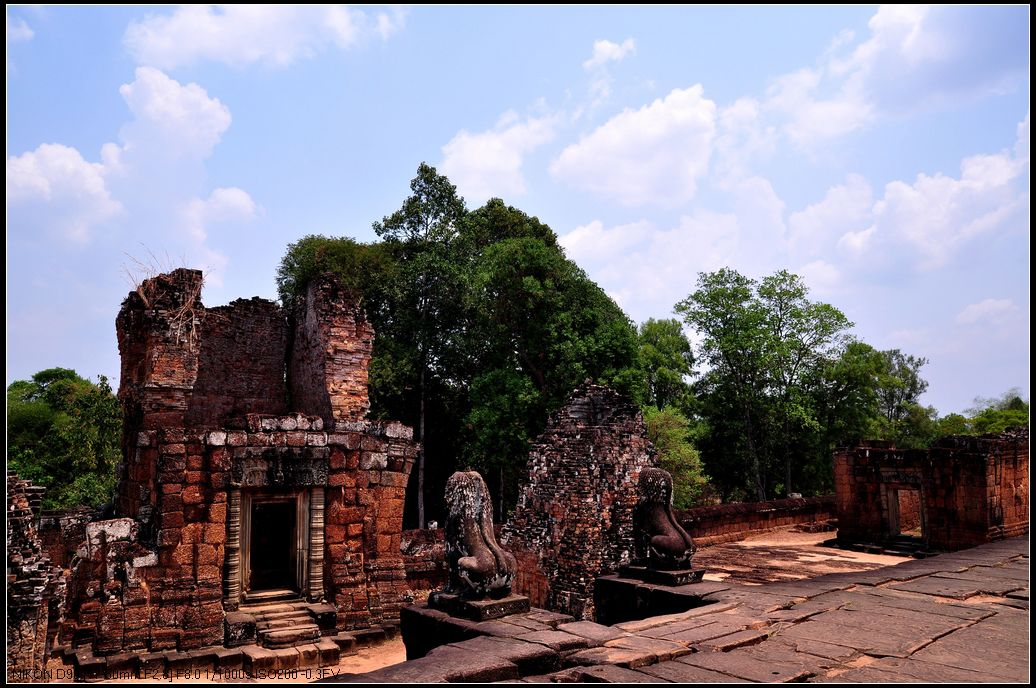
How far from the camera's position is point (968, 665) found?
5.09m

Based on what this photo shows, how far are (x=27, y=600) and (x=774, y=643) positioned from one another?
6962 mm

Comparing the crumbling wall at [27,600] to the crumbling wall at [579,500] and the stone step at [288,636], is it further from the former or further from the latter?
the crumbling wall at [579,500]

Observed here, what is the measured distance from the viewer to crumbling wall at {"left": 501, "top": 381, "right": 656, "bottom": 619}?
1262cm

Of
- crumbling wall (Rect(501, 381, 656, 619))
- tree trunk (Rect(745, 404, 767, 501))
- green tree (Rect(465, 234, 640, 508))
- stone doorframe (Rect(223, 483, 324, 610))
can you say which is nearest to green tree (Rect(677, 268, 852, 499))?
tree trunk (Rect(745, 404, 767, 501))

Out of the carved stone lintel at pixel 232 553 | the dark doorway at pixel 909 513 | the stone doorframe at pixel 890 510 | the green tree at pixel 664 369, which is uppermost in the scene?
the green tree at pixel 664 369

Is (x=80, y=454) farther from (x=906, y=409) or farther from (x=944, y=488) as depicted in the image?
(x=906, y=409)

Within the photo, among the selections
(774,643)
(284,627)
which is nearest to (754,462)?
(284,627)

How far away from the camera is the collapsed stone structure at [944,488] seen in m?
15.0

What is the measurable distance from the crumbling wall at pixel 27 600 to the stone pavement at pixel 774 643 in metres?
4.08

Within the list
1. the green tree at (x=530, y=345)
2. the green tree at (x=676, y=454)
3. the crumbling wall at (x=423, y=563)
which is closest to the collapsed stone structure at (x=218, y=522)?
the crumbling wall at (x=423, y=563)

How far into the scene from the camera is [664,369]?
82.7 ft

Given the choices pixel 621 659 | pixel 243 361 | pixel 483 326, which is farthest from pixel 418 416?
pixel 621 659

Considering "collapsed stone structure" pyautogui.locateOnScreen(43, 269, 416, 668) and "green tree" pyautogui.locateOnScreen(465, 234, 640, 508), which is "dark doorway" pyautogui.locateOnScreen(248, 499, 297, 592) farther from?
"green tree" pyautogui.locateOnScreen(465, 234, 640, 508)

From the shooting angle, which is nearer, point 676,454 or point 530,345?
point 676,454
